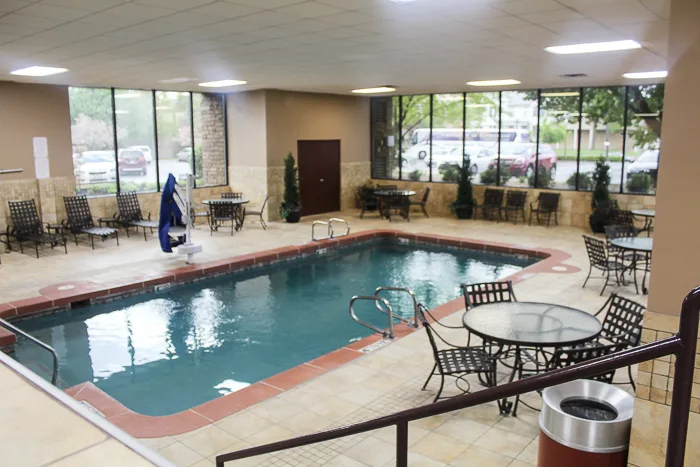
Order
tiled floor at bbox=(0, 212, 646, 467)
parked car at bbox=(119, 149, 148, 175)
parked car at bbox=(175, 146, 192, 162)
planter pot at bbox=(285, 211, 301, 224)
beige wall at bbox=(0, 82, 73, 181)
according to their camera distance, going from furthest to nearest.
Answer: parked car at bbox=(175, 146, 192, 162) → planter pot at bbox=(285, 211, 301, 224) → parked car at bbox=(119, 149, 148, 175) → beige wall at bbox=(0, 82, 73, 181) → tiled floor at bbox=(0, 212, 646, 467)

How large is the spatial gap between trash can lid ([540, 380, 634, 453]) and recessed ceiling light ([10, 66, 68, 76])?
8.43 m

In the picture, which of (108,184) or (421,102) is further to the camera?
(421,102)

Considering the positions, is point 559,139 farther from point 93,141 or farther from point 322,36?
point 93,141

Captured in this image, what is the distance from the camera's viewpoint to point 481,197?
14750 mm

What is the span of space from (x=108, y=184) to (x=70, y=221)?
1.59 meters

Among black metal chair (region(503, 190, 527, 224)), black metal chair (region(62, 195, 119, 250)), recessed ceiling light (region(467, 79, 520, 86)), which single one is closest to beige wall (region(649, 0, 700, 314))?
recessed ceiling light (region(467, 79, 520, 86))

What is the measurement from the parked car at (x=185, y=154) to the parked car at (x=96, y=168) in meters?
1.71

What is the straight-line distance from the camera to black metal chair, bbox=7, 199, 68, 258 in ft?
33.9

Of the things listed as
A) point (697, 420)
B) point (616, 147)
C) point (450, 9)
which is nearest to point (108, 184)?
point (450, 9)

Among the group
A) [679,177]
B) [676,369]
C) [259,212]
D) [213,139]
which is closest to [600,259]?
[679,177]

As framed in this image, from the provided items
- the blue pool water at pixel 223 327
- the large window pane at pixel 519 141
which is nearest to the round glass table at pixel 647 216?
the blue pool water at pixel 223 327

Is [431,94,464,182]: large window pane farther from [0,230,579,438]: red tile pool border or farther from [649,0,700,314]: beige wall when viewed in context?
[649,0,700,314]: beige wall

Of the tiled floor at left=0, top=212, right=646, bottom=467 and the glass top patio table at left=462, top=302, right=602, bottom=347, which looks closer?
the tiled floor at left=0, top=212, right=646, bottom=467

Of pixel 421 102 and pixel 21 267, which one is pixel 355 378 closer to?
pixel 21 267
